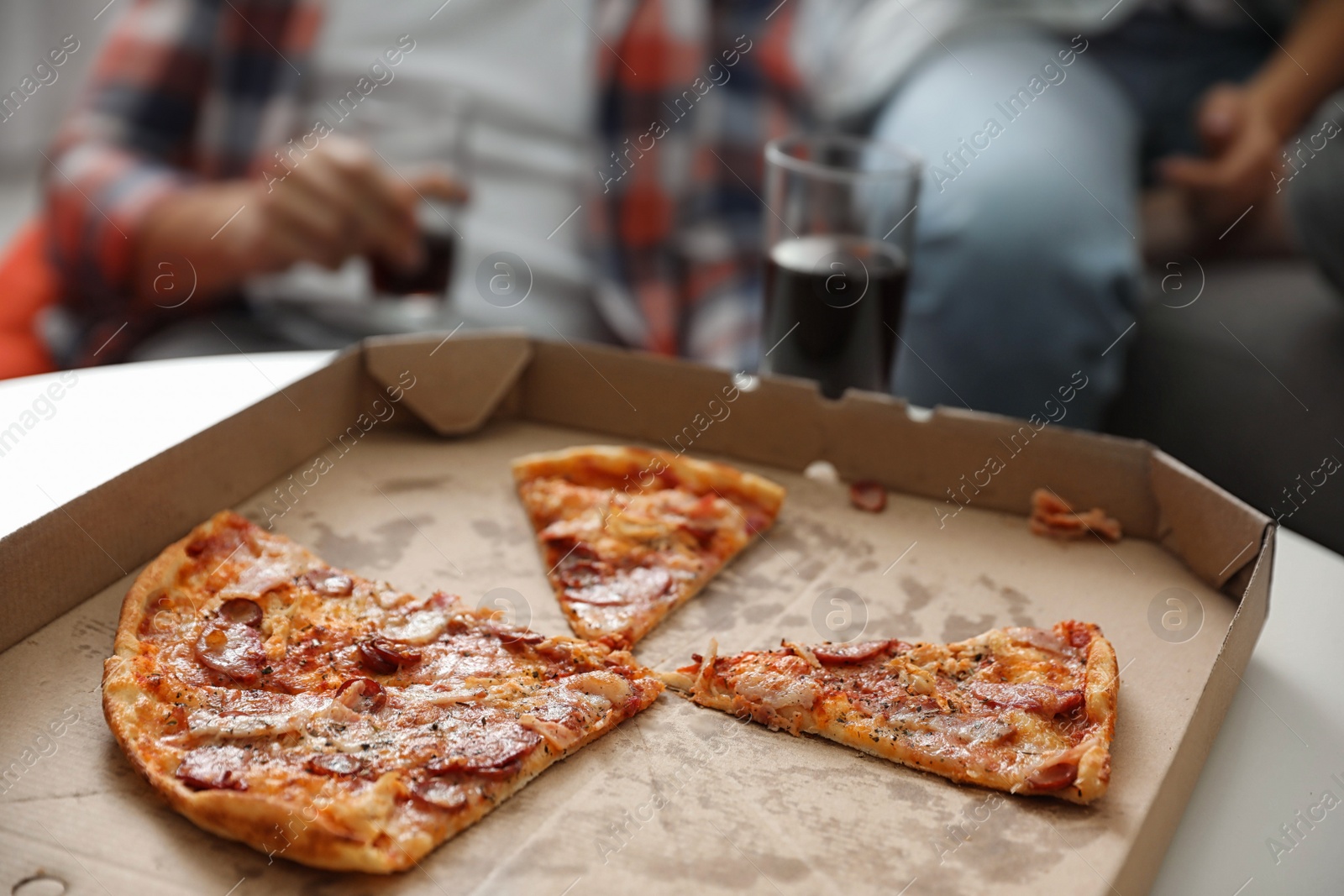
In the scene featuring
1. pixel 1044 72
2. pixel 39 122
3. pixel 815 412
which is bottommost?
pixel 39 122

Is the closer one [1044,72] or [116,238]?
[116,238]

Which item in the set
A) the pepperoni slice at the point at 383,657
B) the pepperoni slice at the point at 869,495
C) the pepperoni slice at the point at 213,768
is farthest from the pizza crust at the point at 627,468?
the pepperoni slice at the point at 213,768

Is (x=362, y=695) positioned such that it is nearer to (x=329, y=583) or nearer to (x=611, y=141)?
(x=329, y=583)

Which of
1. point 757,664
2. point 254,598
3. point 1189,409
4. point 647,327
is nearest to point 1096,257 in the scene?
point 1189,409

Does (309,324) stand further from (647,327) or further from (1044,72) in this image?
(1044,72)

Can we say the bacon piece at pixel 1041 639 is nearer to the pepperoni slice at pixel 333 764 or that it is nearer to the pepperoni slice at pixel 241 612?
the pepperoni slice at pixel 333 764

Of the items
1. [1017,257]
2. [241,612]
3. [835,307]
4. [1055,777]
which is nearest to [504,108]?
[1017,257]

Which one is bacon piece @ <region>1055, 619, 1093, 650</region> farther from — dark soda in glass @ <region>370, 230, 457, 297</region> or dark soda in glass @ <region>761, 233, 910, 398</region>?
dark soda in glass @ <region>370, 230, 457, 297</region>
